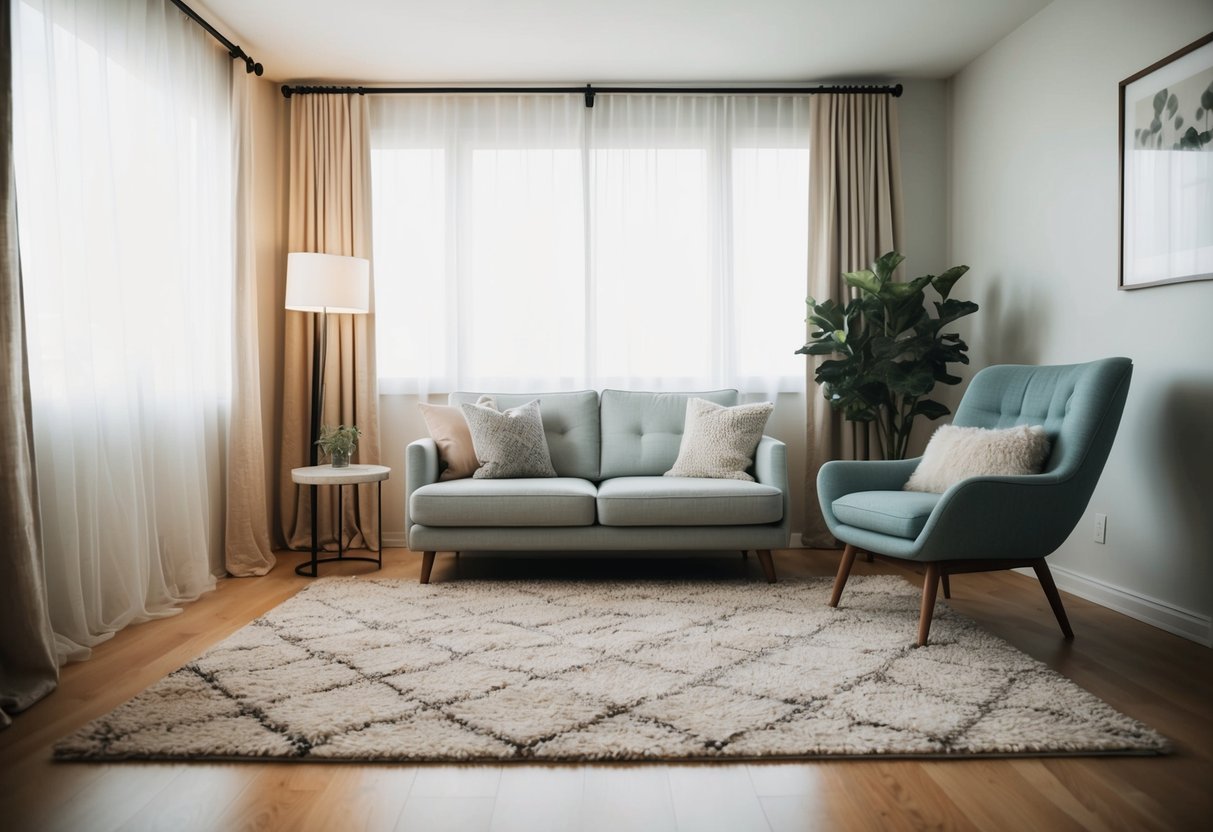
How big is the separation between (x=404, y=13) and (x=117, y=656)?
112 inches

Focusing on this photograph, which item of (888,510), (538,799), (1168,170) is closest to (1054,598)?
(888,510)

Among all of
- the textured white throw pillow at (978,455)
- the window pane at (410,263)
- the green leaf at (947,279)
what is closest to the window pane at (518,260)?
the window pane at (410,263)

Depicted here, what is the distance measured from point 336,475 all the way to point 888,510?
236cm

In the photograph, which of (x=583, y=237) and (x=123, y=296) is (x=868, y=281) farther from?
(x=123, y=296)

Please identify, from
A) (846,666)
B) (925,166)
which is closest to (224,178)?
(846,666)

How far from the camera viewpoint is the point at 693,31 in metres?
3.77

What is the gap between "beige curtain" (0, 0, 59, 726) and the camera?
2146mm

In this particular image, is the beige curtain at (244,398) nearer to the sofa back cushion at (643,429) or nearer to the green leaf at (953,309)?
the sofa back cushion at (643,429)

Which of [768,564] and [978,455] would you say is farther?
[768,564]

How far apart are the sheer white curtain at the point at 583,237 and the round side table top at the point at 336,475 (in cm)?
81

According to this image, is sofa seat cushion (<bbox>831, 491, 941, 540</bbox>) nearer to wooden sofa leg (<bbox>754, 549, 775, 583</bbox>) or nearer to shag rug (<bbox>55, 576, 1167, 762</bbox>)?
shag rug (<bbox>55, 576, 1167, 762</bbox>)

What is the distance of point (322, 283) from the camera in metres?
3.83

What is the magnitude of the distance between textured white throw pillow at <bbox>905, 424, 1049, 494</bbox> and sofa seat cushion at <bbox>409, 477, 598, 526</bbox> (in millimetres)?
1368

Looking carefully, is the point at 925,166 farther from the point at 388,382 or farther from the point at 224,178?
the point at 224,178
